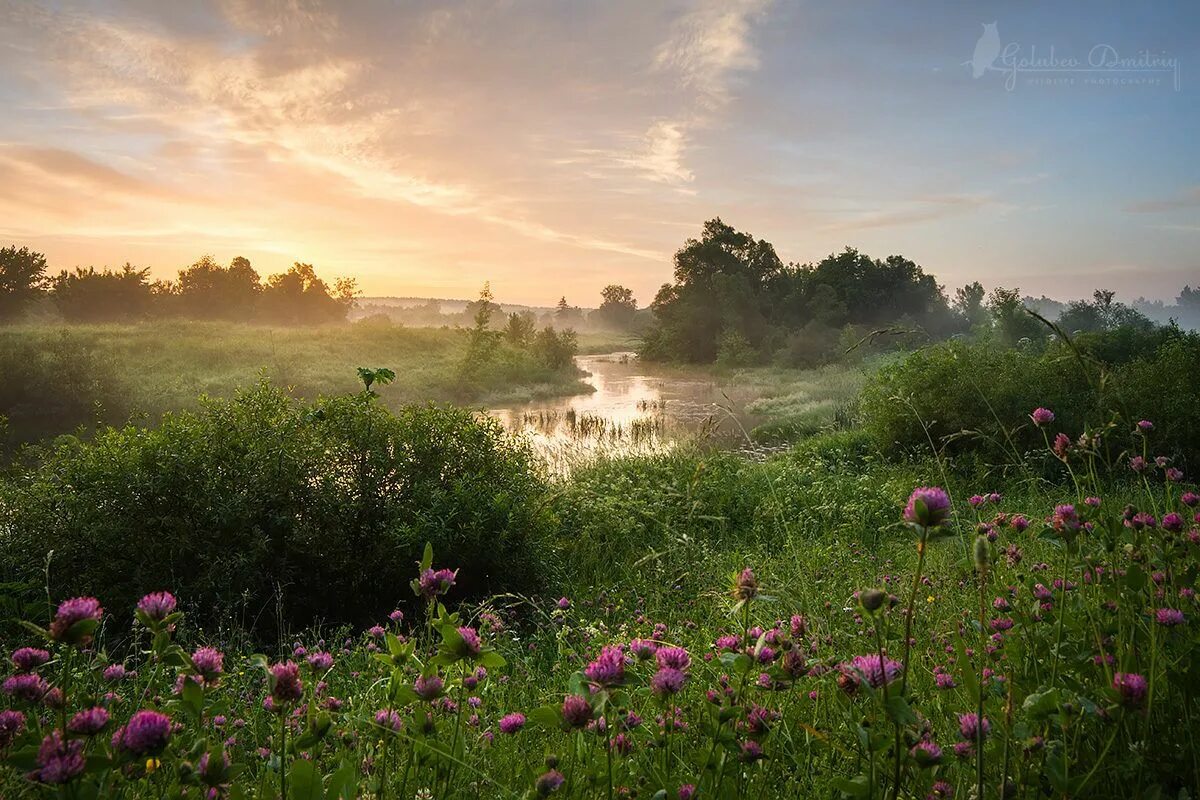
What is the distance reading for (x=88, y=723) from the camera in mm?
924

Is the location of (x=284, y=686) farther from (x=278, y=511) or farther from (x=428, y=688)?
(x=278, y=511)

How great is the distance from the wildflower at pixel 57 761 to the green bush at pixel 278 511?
13.0 feet

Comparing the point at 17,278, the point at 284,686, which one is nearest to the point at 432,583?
the point at 284,686

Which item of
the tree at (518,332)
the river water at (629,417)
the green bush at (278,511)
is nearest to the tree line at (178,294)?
the tree at (518,332)

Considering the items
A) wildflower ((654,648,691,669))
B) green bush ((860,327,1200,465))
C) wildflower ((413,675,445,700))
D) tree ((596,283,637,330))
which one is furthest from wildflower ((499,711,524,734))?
tree ((596,283,637,330))

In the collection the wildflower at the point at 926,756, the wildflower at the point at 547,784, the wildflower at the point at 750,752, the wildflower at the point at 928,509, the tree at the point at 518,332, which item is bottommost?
the wildflower at the point at 750,752

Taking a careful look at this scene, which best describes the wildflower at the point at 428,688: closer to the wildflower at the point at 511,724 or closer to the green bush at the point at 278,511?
the wildflower at the point at 511,724

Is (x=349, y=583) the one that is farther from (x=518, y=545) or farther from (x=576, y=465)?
(x=576, y=465)

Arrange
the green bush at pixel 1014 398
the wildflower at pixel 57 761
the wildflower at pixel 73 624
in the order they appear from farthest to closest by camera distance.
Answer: the green bush at pixel 1014 398, the wildflower at pixel 73 624, the wildflower at pixel 57 761

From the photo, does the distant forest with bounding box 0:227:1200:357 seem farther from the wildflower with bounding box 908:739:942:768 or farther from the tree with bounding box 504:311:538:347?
the wildflower with bounding box 908:739:942:768

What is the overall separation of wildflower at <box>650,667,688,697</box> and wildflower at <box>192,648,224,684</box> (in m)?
0.73

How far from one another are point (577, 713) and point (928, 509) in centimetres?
62

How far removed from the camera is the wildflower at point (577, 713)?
3.34ft

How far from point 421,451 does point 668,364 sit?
120 feet
